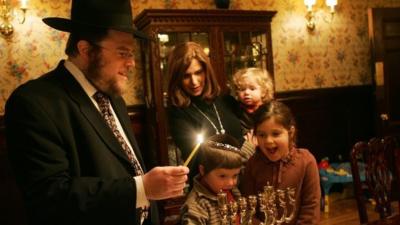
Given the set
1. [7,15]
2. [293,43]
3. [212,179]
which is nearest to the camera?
[212,179]

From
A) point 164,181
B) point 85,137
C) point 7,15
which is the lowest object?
point 164,181

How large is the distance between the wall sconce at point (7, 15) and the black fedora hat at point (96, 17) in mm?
2243

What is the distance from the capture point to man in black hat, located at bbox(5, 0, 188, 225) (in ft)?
3.41

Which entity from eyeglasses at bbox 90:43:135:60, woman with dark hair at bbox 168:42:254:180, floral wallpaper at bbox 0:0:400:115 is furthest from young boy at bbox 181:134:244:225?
floral wallpaper at bbox 0:0:400:115

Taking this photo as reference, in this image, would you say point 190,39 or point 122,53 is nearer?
point 122,53

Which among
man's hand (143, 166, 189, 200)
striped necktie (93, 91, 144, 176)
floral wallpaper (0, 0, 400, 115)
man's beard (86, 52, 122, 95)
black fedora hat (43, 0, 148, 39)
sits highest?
floral wallpaper (0, 0, 400, 115)

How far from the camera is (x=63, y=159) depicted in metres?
1.07

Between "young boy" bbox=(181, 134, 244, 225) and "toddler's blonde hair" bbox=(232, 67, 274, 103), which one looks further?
"toddler's blonde hair" bbox=(232, 67, 274, 103)

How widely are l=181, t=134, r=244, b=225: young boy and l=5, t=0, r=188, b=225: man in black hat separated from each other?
25 cm

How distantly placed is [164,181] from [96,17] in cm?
58

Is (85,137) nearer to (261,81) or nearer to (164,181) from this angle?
(164,181)

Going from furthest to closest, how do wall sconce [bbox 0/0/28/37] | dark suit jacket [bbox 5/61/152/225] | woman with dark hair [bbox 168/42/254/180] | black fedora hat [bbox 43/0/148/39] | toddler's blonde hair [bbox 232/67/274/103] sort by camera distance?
wall sconce [bbox 0/0/28/37] < toddler's blonde hair [bbox 232/67/274/103] < woman with dark hair [bbox 168/42/254/180] < black fedora hat [bbox 43/0/148/39] < dark suit jacket [bbox 5/61/152/225]

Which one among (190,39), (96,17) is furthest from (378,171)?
(190,39)

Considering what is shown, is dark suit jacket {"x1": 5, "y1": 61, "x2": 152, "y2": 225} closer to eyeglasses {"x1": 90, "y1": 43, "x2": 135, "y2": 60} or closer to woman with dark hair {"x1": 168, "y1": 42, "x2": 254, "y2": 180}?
eyeglasses {"x1": 90, "y1": 43, "x2": 135, "y2": 60}
